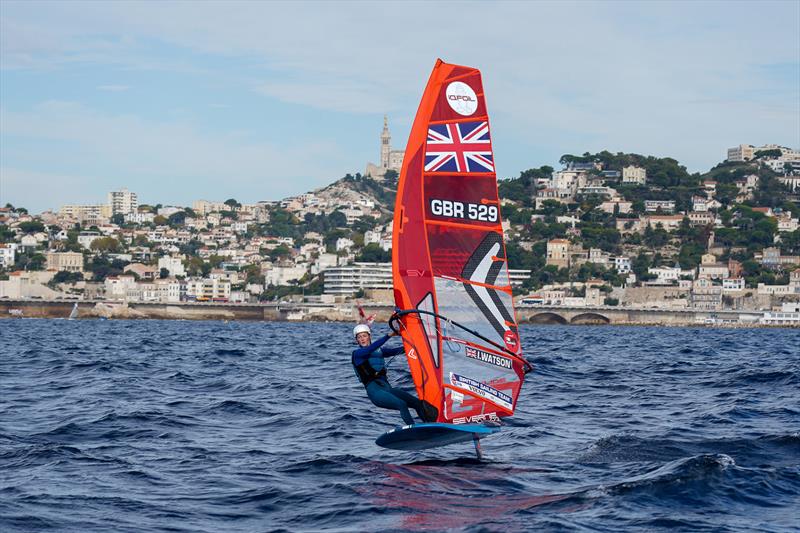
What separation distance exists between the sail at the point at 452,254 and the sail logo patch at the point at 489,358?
0.01m

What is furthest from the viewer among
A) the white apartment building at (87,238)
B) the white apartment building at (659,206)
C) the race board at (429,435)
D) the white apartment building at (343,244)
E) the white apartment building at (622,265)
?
the white apartment building at (659,206)

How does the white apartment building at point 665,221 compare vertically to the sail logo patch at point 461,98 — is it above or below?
above

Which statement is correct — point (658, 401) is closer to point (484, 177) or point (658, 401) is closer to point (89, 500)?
point (484, 177)

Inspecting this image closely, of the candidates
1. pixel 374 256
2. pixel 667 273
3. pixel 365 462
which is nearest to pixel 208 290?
pixel 374 256

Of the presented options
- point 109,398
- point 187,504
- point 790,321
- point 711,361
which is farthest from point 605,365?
point 790,321

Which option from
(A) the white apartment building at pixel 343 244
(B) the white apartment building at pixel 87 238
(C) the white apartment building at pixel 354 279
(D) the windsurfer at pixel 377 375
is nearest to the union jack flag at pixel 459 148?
(D) the windsurfer at pixel 377 375

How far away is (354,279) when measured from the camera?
146000 mm

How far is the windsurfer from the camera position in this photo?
12852mm

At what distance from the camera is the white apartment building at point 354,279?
14538 centimetres

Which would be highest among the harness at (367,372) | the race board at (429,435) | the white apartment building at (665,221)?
the white apartment building at (665,221)

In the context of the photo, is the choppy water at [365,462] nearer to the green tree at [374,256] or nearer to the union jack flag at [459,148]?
the union jack flag at [459,148]

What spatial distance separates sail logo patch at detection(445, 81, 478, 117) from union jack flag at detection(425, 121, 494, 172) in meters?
0.16

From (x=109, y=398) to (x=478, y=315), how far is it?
29.2 ft

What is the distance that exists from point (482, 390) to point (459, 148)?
107 inches
